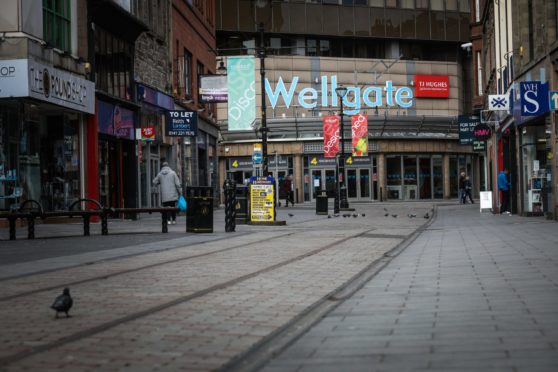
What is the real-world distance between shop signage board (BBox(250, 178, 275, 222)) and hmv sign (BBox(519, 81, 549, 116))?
25.5 ft

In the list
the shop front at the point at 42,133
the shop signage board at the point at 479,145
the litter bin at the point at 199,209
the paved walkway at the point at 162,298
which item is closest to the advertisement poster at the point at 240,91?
the shop signage board at the point at 479,145

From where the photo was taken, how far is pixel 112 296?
9.36m

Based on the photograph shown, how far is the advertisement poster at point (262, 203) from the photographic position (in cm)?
2708

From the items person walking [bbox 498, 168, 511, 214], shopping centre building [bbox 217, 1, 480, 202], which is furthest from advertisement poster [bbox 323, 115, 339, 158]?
person walking [bbox 498, 168, 511, 214]

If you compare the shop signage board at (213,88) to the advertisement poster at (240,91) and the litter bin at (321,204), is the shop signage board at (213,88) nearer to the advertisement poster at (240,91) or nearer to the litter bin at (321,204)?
the litter bin at (321,204)

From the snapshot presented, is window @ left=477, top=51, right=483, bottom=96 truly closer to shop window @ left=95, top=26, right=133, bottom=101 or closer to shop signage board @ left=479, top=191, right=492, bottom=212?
shop signage board @ left=479, top=191, right=492, bottom=212

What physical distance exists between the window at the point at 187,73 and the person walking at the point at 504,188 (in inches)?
630

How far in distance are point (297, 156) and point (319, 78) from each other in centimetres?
713

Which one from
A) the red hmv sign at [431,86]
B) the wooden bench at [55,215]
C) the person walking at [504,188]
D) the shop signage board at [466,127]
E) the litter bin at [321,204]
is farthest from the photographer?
the red hmv sign at [431,86]

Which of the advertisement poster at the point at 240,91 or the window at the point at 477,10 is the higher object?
the window at the point at 477,10

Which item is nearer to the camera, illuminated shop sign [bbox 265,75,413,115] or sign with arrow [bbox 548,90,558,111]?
sign with arrow [bbox 548,90,558,111]

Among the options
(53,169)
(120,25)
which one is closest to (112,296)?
(53,169)

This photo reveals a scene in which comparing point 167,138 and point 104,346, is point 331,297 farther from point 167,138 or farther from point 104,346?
point 167,138

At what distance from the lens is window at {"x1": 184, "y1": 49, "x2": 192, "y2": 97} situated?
43.8m
